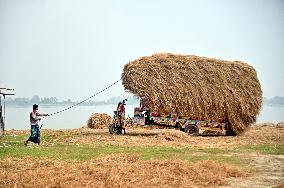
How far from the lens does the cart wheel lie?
819 inches

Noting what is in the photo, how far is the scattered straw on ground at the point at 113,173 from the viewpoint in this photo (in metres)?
8.38

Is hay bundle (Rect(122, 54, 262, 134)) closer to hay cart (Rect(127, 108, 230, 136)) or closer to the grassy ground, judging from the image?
hay cart (Rect(127, 108, 230, 136))

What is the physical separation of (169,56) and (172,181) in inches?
503

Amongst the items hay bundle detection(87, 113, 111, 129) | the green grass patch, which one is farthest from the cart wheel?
hay bundle detection(87, 113, 111, 129)

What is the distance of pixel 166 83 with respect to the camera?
20188 mm

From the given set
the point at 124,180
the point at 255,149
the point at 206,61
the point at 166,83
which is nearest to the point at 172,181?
the point at 124,180

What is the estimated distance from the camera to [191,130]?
68.9 ft

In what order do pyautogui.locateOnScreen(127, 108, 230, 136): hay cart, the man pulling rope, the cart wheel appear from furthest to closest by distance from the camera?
the cart wheel
pyautogui.locateOnScreen(127, 108, 230, 136): hay cart
the man pulling rope

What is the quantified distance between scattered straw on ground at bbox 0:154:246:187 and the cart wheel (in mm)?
10163

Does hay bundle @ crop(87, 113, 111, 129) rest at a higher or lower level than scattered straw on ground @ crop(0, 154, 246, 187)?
higher

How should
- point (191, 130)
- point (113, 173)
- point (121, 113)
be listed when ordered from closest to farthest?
point (113, 173) < point (121, 113) < point (191, 130)

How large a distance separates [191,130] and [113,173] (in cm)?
1243

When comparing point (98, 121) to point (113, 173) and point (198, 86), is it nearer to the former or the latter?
point (198, 86)

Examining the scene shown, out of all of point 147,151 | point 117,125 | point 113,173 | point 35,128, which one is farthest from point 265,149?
point 35,128
